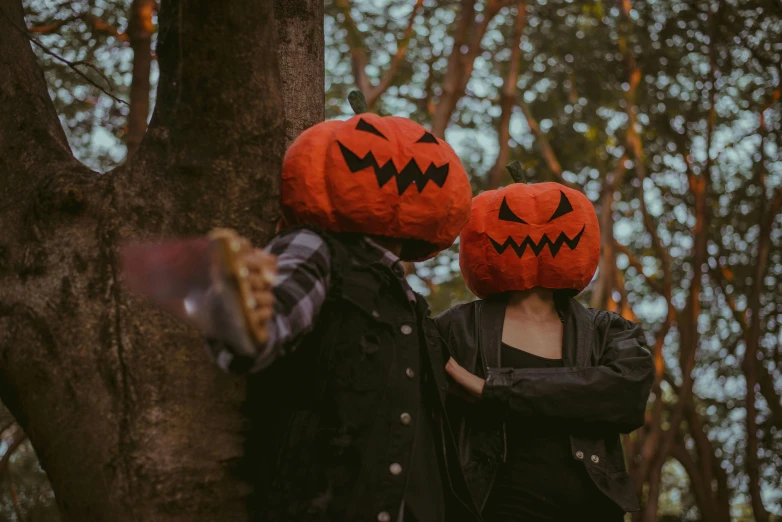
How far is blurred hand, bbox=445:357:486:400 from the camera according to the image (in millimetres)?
2912

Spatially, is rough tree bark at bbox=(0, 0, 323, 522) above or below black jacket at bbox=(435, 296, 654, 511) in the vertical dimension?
above

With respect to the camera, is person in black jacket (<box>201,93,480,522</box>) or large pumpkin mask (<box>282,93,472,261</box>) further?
large pumpkin mask (<box>282,93,472,261</box>)

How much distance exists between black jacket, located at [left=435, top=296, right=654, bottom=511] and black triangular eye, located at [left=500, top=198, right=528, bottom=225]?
385 mm

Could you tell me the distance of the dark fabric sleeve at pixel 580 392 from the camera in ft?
9.65

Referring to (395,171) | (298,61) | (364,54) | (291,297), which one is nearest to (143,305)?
(291,297)

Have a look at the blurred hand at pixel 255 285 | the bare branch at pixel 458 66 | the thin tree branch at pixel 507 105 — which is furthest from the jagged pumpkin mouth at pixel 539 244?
the thin tree branch at pixel 507 105

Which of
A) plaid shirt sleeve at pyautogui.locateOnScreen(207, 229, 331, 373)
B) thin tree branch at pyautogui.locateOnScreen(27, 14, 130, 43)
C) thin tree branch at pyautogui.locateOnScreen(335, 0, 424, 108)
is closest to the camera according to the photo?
plaid shirt sleeve at pyautogui.locateOnScreen(207, 229, 331, 373)

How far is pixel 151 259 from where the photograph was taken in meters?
1.95

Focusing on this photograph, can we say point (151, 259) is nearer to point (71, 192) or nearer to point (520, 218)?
point (71, 192)

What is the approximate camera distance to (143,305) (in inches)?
91.9

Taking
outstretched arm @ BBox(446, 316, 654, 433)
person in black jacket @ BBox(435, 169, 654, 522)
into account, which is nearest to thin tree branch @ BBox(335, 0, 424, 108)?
person in black jacket @ BBox(435, 169, 654, 522)

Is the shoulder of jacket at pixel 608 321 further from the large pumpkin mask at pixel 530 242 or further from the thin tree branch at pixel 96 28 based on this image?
the thin tree branch at pixel 96 28

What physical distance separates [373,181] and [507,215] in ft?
3.19

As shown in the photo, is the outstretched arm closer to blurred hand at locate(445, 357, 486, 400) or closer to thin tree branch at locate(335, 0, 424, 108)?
blurred hand at locate(445, 357, 486, 400)
